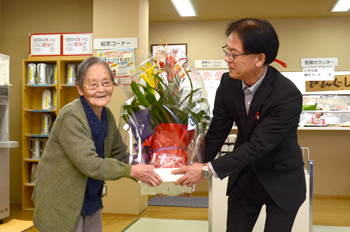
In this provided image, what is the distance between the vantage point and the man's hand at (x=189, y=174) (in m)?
1.57

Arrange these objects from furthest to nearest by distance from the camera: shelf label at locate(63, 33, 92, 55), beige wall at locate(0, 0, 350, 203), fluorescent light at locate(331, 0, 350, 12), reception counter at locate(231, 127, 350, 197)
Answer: reception counter at locate(231, 127, 350, 197), fluorescent light at locate(331, 0, 350, 12), beige wall at locate(0, 0, 350, 203), shelf label at locate(63, 33, 92, 55)

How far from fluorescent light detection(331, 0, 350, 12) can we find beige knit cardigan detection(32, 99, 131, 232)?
15.4 ft

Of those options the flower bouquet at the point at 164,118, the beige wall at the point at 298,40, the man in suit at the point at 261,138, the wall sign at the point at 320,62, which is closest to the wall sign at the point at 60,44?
the beige wall at the point at 298,40

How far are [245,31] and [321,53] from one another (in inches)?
190

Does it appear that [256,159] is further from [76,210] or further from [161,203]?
[161,203]

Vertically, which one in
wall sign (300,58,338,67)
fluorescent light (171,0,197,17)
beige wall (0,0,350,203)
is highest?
fluorescent light (171,0,197,17)

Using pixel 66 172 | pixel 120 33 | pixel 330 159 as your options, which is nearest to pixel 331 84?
pixel 330 159

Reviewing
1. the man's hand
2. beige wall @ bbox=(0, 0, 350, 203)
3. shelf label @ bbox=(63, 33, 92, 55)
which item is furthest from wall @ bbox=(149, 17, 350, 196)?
the man's hand

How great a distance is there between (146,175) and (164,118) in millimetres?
264

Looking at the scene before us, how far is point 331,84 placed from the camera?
19.4 feet

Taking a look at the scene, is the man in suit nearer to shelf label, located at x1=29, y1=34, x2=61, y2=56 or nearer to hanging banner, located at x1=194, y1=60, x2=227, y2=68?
shelf label, located at x1=29, y1=34, x2=61, y2=56

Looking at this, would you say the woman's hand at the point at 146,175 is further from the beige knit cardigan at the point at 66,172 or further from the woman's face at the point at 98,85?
the woman's face at the point at 98,85

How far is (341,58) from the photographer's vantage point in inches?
233

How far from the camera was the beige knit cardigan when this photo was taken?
1513mm
